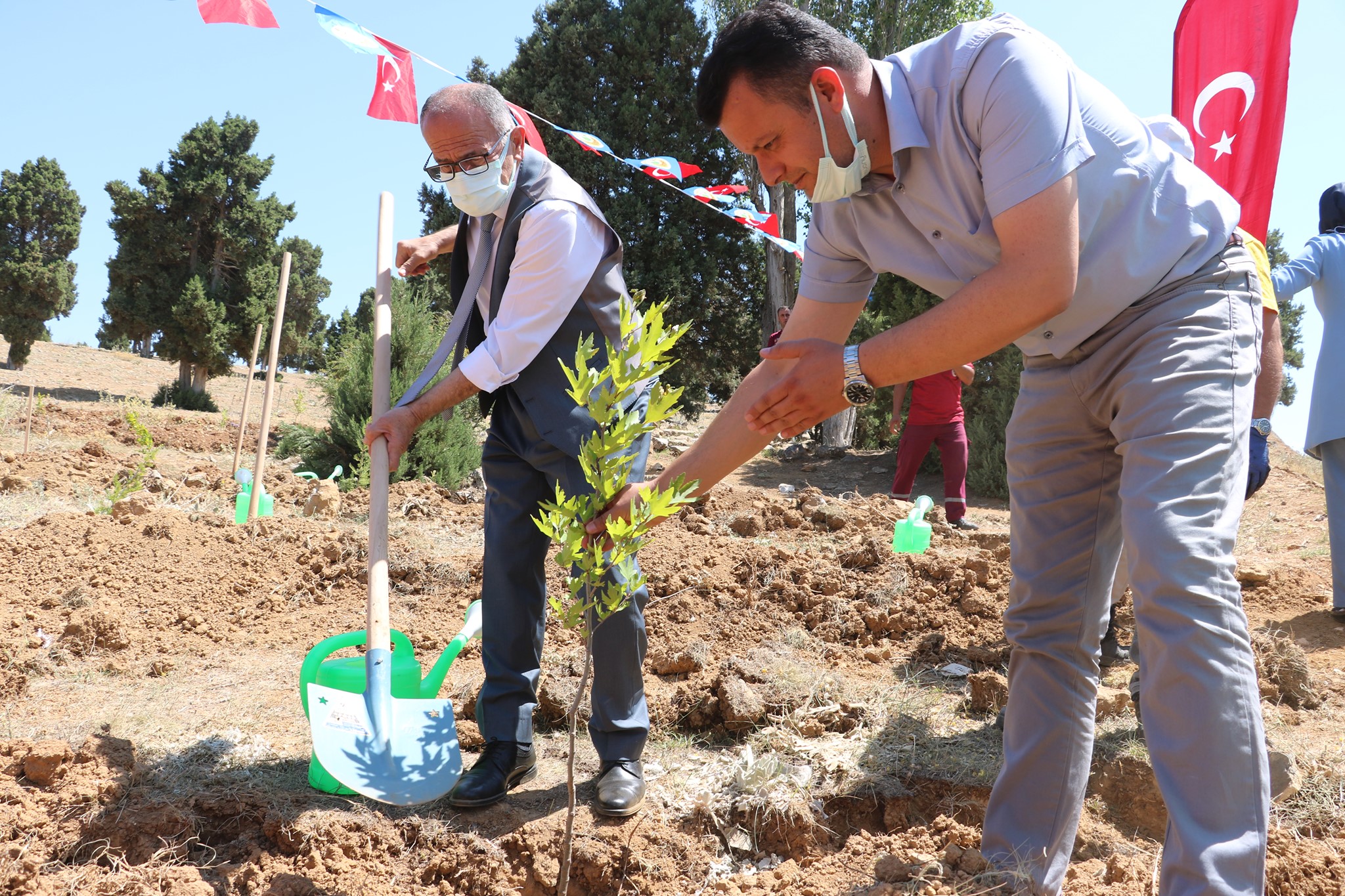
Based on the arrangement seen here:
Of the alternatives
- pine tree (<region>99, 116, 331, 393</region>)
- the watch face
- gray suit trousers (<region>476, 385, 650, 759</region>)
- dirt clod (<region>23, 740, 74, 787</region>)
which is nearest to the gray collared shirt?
the watch face

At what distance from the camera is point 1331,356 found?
4223mm

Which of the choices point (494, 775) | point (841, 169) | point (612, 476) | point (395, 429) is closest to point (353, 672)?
point (494, 775)

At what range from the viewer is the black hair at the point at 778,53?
1643 mm

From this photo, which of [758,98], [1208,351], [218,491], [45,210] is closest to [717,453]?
[758,98]

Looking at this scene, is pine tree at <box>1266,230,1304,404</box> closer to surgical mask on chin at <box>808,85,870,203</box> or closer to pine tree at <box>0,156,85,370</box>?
surgical mask on chin at <box>808,85,870,203</box>

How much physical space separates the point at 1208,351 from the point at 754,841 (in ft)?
5.24

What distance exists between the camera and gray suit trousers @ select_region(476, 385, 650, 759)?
7.68 ft

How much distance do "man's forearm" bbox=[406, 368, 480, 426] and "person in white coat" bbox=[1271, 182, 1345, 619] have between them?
3.66 metres

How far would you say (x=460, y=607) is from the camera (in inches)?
168

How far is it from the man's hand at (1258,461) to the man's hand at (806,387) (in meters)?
2.05

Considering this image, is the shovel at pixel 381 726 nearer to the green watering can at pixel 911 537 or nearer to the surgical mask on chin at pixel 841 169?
the surgical mask on chin at pixel 841 169

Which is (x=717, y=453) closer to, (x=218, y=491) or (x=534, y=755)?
(x=534, y=755)

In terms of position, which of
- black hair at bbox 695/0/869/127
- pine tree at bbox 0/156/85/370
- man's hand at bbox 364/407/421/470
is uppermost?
pine tree at bbox 0/156/85/370

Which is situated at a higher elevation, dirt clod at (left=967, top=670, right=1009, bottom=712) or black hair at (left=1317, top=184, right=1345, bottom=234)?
black hair at (left=1317, top=184, right=1345, bottom=234)
